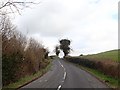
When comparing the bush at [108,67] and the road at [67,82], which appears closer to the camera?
the road at [67,82]

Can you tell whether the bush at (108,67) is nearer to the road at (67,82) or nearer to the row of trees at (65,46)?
the road at (67,82)

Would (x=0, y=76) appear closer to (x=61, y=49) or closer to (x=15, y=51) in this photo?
(x=15, y=51)

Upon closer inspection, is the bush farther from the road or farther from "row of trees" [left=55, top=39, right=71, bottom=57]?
"row of trees" [left=55, top=39, right=71, bottom=57]

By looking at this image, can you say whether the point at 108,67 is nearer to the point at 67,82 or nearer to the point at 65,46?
the point at 67,82

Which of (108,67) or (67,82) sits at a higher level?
(108,67)

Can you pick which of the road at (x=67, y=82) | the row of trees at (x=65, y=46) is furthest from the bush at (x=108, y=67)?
the row of trees at (x=65, y=46)

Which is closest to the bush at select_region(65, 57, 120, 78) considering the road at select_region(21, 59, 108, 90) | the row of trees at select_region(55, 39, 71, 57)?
the road at select_region(21, 59, 108, 90)

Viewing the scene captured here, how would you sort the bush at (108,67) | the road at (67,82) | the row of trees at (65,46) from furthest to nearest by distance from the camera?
the row of trees at (65,46) → the bush at (108,67) → the road at (67,82)

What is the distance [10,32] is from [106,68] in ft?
53.9

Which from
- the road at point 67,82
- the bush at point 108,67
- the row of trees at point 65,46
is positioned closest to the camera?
the road at point 67,82

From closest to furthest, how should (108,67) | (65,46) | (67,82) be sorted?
(67,82), (108,67), (65,46)

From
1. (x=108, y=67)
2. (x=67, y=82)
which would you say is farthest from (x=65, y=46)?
(x=67, y=82)

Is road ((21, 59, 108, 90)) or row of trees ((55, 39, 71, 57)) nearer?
road ((21, 59, 108, 90))

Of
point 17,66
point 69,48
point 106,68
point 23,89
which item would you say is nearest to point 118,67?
point 106,68
